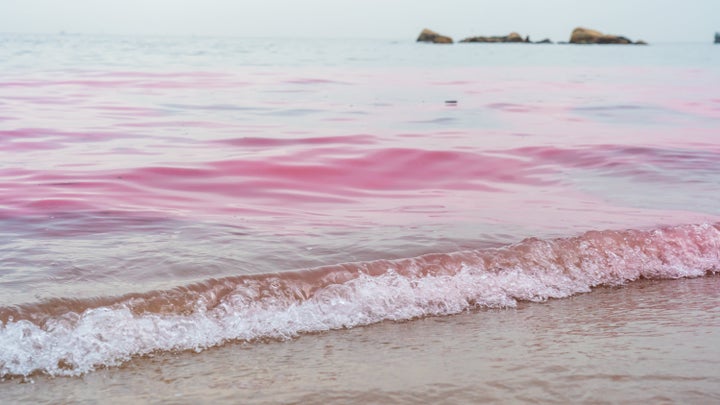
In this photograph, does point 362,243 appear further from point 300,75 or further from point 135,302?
point 300,75

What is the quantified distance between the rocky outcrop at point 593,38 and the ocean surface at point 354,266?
9122 cm

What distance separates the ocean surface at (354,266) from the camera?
2734mm

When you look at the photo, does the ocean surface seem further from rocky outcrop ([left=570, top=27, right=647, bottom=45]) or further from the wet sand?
rocky outcrop ([left=570, top=27, right=647, bottom=45])

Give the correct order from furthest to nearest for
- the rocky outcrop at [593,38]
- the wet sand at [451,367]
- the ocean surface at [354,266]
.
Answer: the rocky outcrop at [593,38] < the ocean surface at [354,266] < the wet sand at [451,367]

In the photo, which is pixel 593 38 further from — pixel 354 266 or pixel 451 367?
pixel 451 367

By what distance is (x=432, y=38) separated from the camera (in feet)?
343

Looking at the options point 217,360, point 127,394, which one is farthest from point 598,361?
point 127,394

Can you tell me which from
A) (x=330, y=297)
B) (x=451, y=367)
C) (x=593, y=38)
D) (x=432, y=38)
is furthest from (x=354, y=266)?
(x=432, y=38)

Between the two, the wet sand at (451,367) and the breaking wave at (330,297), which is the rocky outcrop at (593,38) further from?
the wet sand at (451,367)

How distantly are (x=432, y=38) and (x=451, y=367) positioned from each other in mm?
104637

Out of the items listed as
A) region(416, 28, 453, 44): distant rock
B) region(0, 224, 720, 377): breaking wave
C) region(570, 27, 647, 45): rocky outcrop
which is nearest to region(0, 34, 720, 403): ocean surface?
region(0, 224, 720, 377): breaking wave

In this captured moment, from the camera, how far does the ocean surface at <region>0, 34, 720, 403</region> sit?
2.73m

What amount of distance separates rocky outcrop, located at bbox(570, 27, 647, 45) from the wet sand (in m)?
97.6

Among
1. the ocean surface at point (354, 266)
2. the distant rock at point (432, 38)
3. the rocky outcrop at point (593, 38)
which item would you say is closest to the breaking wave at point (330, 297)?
the ocean surface at point (354, 266)
